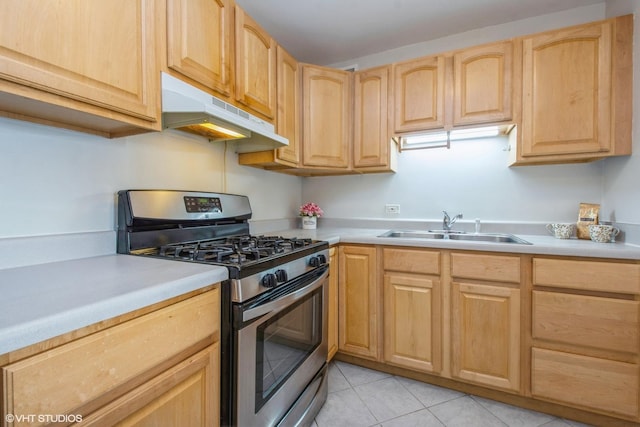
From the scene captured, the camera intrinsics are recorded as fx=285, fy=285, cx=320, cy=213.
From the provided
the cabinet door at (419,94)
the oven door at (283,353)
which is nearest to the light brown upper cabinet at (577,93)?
the cabinet door at (419,94)

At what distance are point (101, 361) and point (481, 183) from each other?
7.85 ft

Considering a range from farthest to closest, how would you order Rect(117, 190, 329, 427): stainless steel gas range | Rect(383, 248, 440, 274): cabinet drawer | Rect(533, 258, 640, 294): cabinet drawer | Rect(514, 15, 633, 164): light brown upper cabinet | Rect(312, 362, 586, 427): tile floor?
Rect(383, 248, 440, 274): cabinet drawer, Rect(514, 15, 633, 164): light brown upper cabinet, Rect(312, 362, 586, 427): tile floor, Rect(533, 258, 640, 294): cabinet drawer, Rect(117, 190, 329, 427): stainless steel gas range

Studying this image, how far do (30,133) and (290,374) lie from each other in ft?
4.59

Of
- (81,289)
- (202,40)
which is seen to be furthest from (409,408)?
(202,40)

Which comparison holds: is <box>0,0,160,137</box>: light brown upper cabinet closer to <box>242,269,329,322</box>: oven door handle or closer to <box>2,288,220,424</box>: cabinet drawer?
<box>2,288,220,424</box>: cabinet drawer

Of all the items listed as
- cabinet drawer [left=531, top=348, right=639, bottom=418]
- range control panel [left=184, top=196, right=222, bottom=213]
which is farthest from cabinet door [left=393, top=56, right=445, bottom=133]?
→ cabinet drawer [left=531, top=348, right=639, bottom=418]

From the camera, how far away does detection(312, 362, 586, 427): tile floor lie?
150 cm

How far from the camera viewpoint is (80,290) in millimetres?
738

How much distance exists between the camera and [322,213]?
2.69 m

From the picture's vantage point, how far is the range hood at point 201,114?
45.6 inches

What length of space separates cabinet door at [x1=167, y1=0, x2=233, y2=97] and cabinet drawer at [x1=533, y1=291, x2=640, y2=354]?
2.02 metres

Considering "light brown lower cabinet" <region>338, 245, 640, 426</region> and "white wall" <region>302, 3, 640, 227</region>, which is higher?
"white wall" <region>302, 3, 640, 227</region>

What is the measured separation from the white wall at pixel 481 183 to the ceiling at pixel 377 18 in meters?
0.07

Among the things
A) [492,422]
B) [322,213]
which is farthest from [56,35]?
[492,422]
